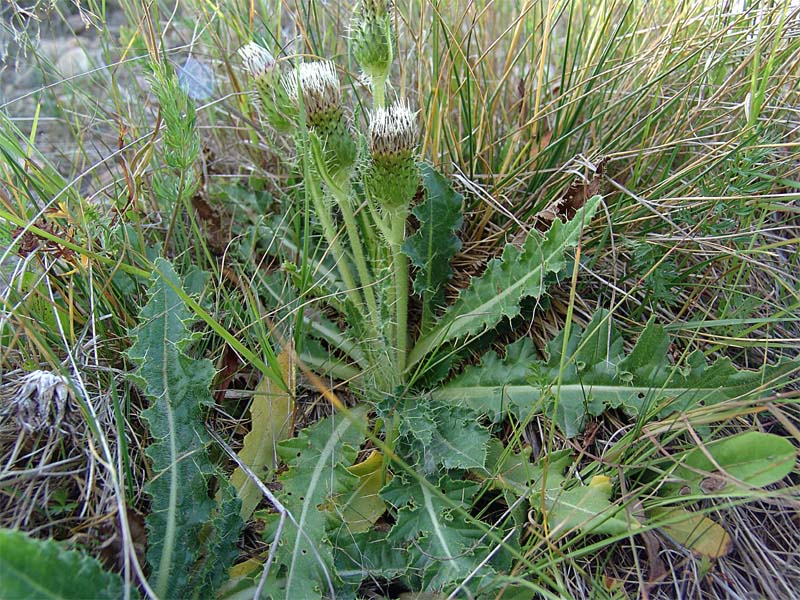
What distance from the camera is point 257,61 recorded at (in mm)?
1647

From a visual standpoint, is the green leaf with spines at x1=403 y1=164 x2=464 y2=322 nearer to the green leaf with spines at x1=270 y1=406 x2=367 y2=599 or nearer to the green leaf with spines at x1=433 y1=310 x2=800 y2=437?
the green leaf with spines at x1=433 y1=310 x2=800 y2=437

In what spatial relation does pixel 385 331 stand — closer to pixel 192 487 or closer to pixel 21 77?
pixel 192 487

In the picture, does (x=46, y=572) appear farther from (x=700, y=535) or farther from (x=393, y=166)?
(x=700, y=535)

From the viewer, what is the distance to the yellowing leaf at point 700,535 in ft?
4.45

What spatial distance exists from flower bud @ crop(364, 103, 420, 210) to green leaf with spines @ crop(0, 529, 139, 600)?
107cm

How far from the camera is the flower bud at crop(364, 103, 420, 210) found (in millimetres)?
1516

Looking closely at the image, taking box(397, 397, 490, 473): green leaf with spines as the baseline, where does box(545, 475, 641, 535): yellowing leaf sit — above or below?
below

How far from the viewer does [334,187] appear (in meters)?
1.69

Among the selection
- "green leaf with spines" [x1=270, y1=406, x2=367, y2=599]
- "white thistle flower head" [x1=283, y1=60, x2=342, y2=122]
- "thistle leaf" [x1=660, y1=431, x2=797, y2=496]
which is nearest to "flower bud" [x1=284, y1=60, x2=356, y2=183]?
"white thistle flower head" [x1=283, y1=60, x2=342, y2=122]

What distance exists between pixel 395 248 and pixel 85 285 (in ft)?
2.90

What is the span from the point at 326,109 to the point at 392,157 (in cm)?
22

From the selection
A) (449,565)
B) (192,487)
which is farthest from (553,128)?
(192,487)

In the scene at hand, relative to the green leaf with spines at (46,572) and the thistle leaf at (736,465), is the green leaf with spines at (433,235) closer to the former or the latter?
the thistle leaf at (736,465)

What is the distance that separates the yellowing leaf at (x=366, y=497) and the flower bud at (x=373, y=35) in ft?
3.62
